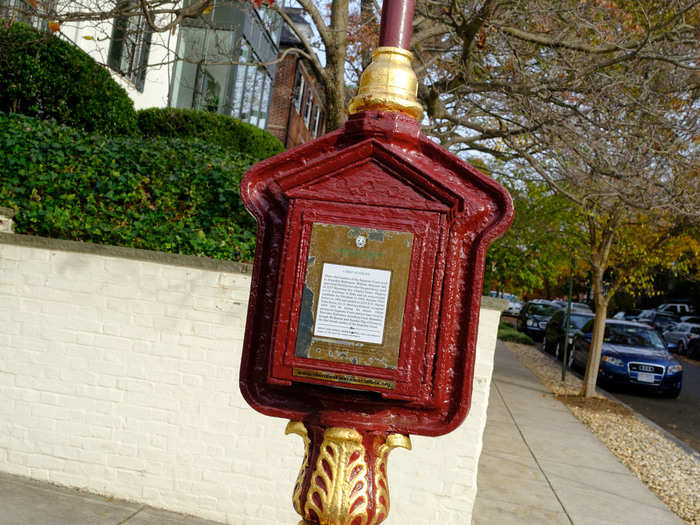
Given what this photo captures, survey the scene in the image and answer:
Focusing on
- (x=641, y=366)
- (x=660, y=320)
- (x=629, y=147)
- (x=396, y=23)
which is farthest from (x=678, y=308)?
(x=396, y=23)

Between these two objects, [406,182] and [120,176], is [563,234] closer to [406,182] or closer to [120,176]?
[120,176]

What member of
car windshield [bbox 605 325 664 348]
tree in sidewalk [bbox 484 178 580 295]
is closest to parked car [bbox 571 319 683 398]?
car windshield [bbox 605 325 664 348]

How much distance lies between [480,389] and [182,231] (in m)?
2.57

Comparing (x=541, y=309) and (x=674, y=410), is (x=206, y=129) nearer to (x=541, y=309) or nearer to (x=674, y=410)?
(x=674, y=410)

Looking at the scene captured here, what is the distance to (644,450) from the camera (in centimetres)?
764

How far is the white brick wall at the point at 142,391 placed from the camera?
4102mm

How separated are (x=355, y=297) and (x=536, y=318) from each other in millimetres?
24809

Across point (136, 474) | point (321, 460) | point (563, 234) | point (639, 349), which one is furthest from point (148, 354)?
point (639, 349)

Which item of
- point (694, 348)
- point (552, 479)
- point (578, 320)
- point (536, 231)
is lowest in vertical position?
point (552, 479)

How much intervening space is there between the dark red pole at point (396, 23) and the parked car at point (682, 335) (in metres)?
27.0

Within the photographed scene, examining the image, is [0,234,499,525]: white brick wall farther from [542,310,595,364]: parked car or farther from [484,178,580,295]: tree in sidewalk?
[542,310,595,364]: parked car

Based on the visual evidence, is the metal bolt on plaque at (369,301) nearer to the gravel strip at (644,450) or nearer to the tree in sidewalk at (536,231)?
the gravel strip at (644,450)

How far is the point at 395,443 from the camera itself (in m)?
1.69

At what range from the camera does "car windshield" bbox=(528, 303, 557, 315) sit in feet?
83.0
